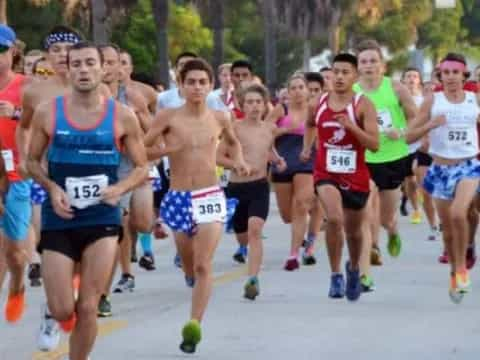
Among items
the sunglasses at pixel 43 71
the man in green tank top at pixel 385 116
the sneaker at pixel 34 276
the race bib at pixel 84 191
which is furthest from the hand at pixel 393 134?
the race bib at pixel 84 191

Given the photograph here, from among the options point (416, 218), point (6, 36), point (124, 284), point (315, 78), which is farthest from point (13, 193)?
point (416, 218)

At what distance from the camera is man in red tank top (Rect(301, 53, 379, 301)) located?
13711 mm

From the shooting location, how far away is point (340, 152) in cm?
1382

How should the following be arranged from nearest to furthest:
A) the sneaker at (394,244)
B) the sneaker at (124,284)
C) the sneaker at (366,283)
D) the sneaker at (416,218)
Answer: the sneaker at (366,283), the sneaker at (124,284), the sneaker at (394,244), the sneaker at (416,218)

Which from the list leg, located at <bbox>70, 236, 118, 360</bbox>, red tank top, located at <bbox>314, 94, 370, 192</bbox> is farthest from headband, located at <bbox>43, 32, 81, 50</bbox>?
leg, located at <bbox>70, 236, 118, 360</bbox>

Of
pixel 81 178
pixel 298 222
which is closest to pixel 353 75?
pixel 298 222

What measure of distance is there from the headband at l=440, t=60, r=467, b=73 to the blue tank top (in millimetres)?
4806

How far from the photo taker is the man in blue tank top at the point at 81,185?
377 inches

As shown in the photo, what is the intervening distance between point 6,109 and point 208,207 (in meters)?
1.63

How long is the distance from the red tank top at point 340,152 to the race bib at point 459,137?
745 millimetres

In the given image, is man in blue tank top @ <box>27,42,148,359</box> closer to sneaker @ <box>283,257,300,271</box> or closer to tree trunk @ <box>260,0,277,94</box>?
sneaker @ <box>283,257,300,271</box>

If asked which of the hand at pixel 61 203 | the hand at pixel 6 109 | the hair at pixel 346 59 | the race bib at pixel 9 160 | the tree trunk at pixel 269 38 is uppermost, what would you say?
the hair at pixel 346 59

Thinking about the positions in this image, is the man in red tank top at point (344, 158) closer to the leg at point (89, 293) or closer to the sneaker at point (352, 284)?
the sneaker at point (352, 284)

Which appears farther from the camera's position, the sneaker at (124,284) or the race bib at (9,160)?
the sneaker at (124,284)
